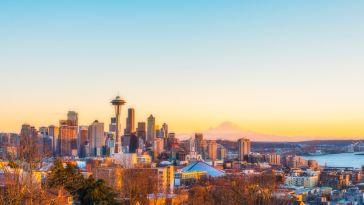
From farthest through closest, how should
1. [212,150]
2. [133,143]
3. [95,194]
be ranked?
1. [212,150]
2. [133,143]
3. [95,194]

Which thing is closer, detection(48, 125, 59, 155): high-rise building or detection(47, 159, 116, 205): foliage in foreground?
detection(47, 159, 116, 205): foliage in foreground

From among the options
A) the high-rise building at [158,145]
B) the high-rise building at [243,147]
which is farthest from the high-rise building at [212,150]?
the high-rise building at [158,145]

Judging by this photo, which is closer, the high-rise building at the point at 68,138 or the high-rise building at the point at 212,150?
the high-rise building at the point at 68,138

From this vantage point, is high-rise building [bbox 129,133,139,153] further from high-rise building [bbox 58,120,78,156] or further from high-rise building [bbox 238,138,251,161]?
high-rise building [bbox 238,138,251,161]

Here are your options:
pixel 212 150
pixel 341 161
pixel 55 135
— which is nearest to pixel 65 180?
pixel 55 135

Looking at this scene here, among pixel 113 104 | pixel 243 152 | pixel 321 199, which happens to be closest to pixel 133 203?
pixel 321 199

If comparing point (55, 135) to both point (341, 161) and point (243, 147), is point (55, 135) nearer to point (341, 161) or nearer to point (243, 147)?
point (243, 147)

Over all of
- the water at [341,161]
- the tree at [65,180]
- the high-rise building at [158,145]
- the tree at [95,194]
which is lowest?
the water at [341,161]

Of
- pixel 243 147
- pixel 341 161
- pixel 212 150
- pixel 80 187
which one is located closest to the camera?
pixel 80 187

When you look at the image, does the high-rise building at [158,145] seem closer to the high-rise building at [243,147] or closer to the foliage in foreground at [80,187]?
the high-rise building at [243,147]

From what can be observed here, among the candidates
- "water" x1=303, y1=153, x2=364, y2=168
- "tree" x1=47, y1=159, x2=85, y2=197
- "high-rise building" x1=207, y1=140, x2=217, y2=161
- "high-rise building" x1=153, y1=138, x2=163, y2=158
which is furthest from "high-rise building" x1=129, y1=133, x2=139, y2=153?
A: "tree" x1=47, y1=159, x2=85, y2=197

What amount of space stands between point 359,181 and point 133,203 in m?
39.1

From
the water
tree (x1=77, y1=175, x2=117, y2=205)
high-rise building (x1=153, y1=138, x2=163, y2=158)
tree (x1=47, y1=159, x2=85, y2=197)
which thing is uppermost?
high-rise building (x1=153, y1=138, x2=163, y2=158)

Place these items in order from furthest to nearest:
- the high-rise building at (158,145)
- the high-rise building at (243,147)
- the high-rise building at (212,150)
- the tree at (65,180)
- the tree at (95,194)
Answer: the high-rise building at (212,150) < the high-rise building at (243,147) < the high-rise building at (158,145) < the tree at (65,180) < the tree at (95,194)
